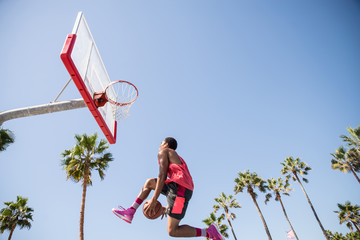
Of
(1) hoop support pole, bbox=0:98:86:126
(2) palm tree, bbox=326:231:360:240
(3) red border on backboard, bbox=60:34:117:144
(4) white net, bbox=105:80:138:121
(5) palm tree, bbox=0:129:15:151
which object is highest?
(5) palm tree, bbox=0:129:15:151

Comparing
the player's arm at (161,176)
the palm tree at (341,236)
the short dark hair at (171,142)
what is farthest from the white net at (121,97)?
the palm tree at (341,236)

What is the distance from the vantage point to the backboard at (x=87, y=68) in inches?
181

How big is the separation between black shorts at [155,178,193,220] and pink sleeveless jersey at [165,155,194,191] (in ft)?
0.22

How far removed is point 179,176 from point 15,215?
19.2 metres

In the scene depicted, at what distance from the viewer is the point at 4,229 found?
14.8 metres

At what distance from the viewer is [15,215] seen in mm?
15875

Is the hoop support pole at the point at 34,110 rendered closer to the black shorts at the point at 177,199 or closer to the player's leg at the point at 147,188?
the player's leg at the point at 147,188

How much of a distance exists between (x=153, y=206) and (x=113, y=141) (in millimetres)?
4100

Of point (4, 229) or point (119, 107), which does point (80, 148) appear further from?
point (4, 229)

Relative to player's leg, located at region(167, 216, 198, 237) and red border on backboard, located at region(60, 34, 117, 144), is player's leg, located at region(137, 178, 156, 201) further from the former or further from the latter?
red border on backboard, located at region(60, 34, 117, 144)

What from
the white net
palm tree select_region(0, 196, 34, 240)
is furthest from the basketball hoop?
palm tree select_region(0, 196, 34, 240)

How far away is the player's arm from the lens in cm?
298

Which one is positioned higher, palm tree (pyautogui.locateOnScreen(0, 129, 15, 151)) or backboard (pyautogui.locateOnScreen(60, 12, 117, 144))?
palm tree (pyautogui.locateOnScreen(0, 129, 15, 151))

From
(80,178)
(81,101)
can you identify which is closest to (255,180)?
(80,178)
